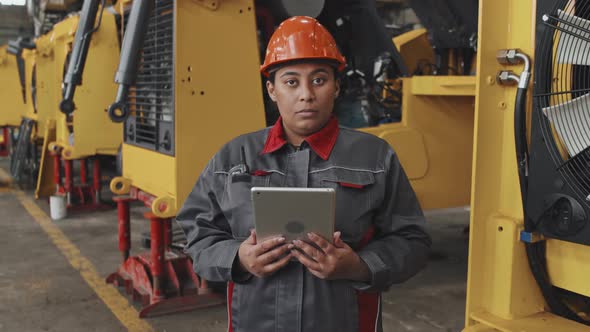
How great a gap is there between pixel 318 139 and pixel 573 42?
0.81m

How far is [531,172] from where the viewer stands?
5.99 feet

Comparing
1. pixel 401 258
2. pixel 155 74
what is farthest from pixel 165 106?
pixel 401 258

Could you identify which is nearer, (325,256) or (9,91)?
(325,256)

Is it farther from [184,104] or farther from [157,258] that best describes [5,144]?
[184,104]

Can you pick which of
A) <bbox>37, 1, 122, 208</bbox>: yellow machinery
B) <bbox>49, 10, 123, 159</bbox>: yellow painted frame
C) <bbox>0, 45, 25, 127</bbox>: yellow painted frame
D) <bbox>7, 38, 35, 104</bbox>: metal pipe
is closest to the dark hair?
<bbox>37, 1, 122, 208</bbox>: yellow machinery

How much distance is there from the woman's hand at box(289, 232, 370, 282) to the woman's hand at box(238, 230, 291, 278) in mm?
31

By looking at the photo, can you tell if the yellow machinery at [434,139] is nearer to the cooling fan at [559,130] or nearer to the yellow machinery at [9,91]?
the cooling fan at [559,130]

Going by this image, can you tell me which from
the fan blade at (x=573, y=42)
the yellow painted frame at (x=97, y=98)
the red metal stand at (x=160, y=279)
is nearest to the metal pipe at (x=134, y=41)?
the red metal stand at (x=160, y=279)

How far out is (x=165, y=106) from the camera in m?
3.86

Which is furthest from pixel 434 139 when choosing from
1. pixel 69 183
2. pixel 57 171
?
pixel 57 171

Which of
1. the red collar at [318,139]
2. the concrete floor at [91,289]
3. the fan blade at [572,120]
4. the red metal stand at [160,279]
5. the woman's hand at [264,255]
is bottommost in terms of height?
the concrete floor at [91,289]

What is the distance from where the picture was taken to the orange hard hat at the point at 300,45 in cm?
163

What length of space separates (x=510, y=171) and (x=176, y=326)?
2.62m

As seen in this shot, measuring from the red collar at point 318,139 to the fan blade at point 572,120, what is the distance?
0.66 meters
